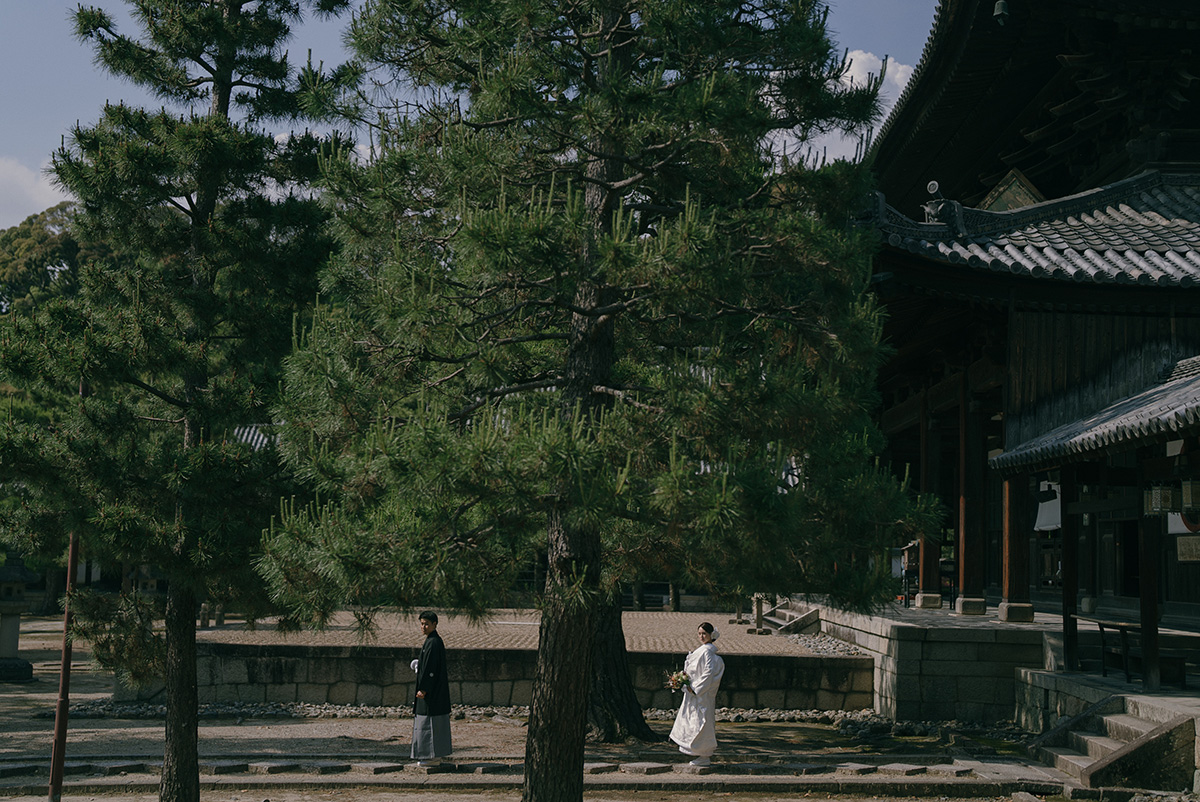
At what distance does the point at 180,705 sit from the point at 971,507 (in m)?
9.78

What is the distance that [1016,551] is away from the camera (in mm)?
12281

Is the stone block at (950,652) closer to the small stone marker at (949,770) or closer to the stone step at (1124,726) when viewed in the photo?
the stone step at (1124,726)

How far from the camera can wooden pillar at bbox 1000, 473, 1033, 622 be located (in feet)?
40.3

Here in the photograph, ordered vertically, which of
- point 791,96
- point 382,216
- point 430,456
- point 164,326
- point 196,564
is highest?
point 791,96

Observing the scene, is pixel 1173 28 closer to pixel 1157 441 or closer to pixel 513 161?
pixel 1157 441

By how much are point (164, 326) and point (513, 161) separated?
116 inches

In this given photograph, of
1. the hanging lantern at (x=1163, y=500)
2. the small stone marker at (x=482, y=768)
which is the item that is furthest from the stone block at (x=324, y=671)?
the hanging lantern at (x=1163, y=500)

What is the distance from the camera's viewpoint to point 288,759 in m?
9.84

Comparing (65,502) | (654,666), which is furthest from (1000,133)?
(65,502)

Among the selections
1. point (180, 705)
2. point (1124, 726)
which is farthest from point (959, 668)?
point (180, 705)

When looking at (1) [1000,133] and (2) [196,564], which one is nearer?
(2) [196,564]

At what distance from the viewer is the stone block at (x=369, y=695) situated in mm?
13703

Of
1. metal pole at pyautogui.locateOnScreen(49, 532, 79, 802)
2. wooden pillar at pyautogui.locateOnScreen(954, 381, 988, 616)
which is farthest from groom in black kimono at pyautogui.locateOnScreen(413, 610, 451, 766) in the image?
wooden pillar at pyautogui.locateOnScreen(954, 381, 988, 616)

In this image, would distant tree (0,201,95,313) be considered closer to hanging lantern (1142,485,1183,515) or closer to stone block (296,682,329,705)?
stone block (296,682,329,705)
